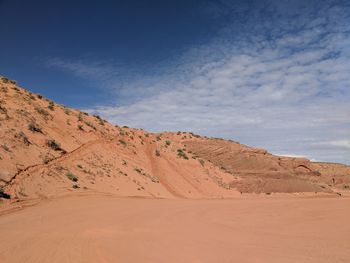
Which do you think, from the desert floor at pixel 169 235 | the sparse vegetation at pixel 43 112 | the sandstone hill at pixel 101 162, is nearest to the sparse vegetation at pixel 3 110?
the sandstone hill at pixel 101 162

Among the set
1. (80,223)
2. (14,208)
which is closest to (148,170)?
(14,208)

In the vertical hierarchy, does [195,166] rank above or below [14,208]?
above

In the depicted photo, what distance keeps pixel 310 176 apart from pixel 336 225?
143 ft

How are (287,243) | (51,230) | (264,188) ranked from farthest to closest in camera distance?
1. (264,188)
2. (51,230)
3. (287,243)

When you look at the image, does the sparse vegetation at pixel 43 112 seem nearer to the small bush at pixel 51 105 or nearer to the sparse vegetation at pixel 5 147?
the small bush at pixel 51 105

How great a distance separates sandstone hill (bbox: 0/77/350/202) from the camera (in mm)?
18594

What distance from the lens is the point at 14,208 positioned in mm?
13789

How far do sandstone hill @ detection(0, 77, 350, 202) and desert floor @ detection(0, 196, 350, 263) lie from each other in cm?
483

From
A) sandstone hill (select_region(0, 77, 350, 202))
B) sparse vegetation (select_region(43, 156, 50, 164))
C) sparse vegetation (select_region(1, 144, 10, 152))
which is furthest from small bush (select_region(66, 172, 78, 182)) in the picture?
sparse vegetation (select_region(1, 144, 10, 152))

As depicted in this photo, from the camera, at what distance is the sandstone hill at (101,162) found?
61.0 ft

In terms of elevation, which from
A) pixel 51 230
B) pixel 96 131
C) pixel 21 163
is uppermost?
pixel 96 131

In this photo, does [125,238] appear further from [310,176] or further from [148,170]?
[310,176]

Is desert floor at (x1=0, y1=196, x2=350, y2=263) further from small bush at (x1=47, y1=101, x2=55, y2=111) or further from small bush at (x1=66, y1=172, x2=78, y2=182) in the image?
small bush at (x1=47, y1=101, x2=55, y2=111)

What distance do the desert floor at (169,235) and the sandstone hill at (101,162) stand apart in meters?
4.83
